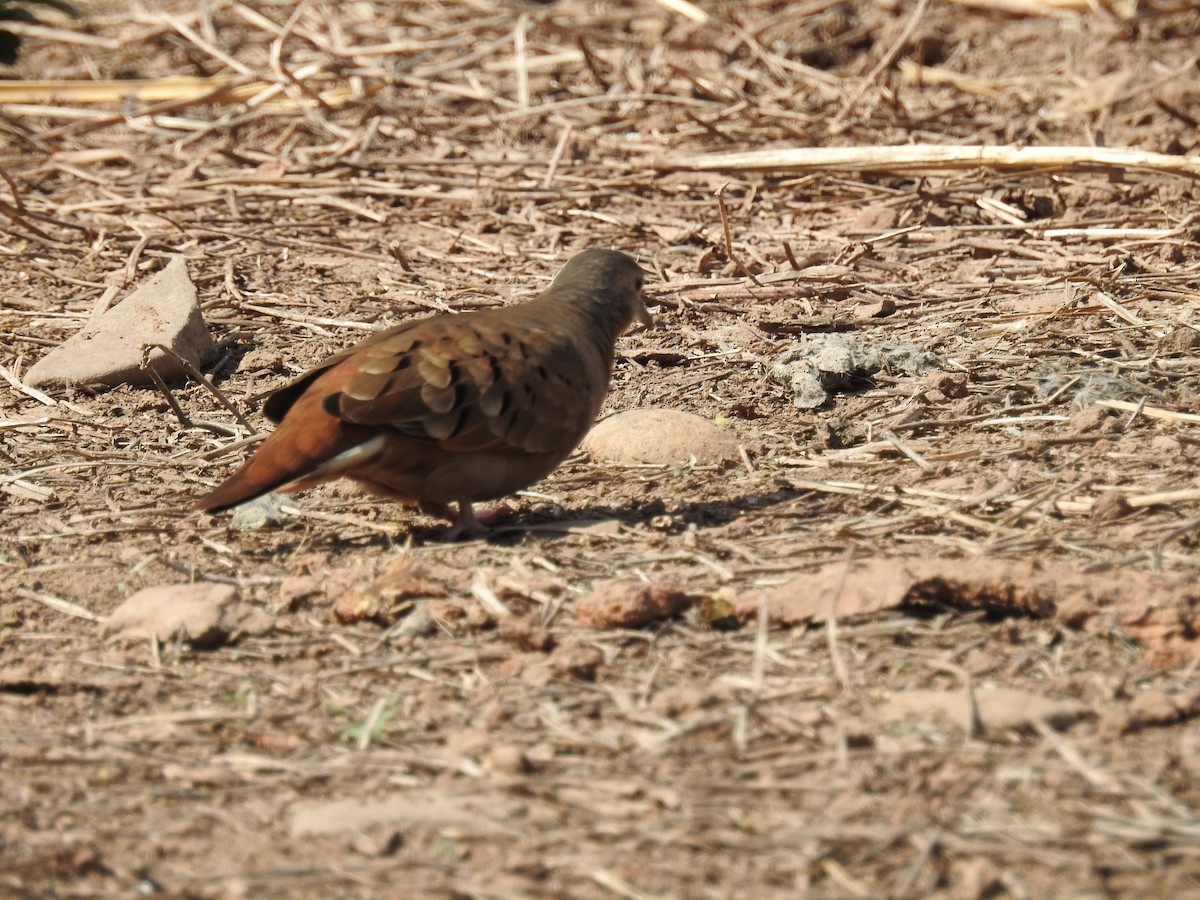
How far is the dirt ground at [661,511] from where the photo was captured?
9.88 feet

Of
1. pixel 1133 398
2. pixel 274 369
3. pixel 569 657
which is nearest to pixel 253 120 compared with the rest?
pixel 274 369

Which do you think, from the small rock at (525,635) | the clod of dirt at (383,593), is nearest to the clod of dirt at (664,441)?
the clod of dirt at (383,593)

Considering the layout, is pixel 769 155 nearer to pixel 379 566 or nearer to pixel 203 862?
pixel 379 566

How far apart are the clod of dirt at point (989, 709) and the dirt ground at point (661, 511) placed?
0.04ft

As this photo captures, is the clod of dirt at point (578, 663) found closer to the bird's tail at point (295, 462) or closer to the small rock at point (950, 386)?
the bird's tail at point (295, 462)

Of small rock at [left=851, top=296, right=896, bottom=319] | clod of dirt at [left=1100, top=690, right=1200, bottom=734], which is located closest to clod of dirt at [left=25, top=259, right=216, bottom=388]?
small rock at [left=851, top=296, right=896, bottom=319]

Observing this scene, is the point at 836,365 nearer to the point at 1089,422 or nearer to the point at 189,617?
the point at 1089,422

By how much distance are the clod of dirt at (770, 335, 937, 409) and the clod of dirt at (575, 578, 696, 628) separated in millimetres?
2070

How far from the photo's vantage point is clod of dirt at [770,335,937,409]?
587cm

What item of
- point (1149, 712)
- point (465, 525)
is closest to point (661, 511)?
point (465, 525)

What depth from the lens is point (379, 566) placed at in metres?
4.36

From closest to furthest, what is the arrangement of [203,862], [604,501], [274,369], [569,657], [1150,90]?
[203,862] → [569,657] → [604,501] → [274,369] → [1150,90]

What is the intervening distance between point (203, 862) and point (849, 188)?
605 centimetres

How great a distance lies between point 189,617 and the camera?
3957 millimetres
